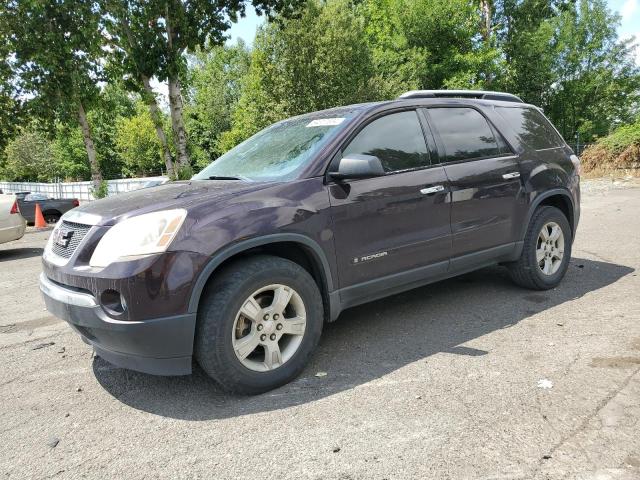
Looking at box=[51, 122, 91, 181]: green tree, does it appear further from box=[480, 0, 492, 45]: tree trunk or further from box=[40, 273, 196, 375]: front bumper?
box=[40, 273, 196, 375]: front bumper

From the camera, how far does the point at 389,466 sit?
240 cm

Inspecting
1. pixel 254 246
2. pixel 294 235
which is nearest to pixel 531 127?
pixel 294 235

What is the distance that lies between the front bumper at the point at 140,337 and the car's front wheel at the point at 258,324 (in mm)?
111

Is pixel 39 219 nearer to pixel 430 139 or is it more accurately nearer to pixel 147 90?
pixel 147 90

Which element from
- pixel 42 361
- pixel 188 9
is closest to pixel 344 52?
pixel 188 9

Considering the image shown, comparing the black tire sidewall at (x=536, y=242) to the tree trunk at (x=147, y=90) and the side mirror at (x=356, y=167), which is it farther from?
the tree trunk at (x=147, y=90)

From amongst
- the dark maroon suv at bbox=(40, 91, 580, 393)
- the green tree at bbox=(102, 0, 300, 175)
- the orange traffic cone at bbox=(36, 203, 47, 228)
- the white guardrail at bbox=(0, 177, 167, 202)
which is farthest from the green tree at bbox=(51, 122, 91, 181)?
the dark maroon suv at bbox=(40, 91, 580, 393)

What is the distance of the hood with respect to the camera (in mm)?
3064

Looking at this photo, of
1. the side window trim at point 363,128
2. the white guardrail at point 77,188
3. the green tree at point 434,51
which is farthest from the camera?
the white guardrail at point 77,188

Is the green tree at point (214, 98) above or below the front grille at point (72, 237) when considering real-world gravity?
above

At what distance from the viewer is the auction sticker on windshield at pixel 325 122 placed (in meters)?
3.86

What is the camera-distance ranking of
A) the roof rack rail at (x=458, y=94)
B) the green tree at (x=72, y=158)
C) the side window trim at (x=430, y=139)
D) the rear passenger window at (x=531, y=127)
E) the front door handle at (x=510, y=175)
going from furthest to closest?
the green tree at (x=72, y=158) < the rear passenger window at (x=531, y=127) < the front door handle at (x=510, y=175) < the roof rack rail at (x=458, y=94) < the side window trim at (x=430, y=139)

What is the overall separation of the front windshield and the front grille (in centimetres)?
109

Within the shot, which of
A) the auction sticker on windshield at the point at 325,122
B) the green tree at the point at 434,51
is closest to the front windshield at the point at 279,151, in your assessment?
the auction sticker on windshield at the point at 325,122
